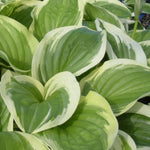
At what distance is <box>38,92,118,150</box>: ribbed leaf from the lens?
0.46m

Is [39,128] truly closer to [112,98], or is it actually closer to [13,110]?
[13,110]

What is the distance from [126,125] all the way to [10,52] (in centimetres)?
34

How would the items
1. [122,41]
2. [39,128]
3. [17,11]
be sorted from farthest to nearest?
[17,11], [122,41], [39,128]

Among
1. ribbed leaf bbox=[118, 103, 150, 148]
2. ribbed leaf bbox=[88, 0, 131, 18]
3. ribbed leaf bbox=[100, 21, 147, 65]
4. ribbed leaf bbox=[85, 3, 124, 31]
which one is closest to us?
ribbed leaf bbox=[118, 103, 150, 148]

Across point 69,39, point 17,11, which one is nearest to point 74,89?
point 69,39

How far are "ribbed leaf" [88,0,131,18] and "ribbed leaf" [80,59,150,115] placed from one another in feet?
1.29

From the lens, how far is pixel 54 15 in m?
0.74

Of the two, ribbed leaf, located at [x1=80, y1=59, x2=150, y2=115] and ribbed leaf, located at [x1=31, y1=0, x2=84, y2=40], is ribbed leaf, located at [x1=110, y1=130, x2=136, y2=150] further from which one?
ribbed leaf, located at [x1=31, y1=0, x2=84, y2=40]

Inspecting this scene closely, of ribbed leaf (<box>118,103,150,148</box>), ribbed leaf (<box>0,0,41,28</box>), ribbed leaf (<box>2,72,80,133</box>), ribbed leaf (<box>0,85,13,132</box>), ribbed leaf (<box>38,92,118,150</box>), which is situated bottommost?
ribbed leaf (<box>118,103,150,148</box>)

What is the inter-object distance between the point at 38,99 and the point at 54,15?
28cm

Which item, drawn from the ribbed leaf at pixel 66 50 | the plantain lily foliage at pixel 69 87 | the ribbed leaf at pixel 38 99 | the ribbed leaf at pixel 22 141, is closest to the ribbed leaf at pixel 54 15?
the plantain lily foliage at pixel 69 87

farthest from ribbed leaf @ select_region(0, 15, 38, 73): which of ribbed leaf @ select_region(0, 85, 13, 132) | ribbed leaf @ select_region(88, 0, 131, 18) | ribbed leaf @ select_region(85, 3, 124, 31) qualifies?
ribbed leaf @ select_region(88, 0, 131, 18)

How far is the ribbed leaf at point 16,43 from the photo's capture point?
2.09 feet

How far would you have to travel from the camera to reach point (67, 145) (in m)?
0.46
